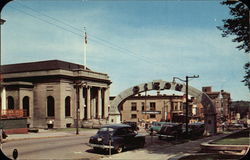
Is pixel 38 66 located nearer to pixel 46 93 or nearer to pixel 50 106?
pixel 46 93

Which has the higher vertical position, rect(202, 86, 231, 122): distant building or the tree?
the tree

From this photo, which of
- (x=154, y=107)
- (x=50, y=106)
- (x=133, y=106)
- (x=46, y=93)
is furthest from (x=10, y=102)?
(x=154, y=107)

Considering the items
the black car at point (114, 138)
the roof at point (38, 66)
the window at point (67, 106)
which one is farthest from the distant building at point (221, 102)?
the black car at point (114, 138)

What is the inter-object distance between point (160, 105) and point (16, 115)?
57719 mm

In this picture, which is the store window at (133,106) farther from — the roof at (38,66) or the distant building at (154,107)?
the roof at (38,66)

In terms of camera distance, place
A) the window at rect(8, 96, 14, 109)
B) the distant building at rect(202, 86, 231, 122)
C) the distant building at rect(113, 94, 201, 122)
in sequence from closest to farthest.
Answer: the window at rect(8, 96, 14, 109) → the distant building at rect(113, 94, 201, 122) → the distant building at rect(202, 86, 231, 122)

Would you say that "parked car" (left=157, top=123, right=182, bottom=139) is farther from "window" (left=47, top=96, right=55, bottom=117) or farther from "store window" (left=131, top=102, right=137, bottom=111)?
"store window" (left=131, top=102, right=137, bottom=111)

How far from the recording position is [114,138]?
20688mm

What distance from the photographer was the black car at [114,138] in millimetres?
20500

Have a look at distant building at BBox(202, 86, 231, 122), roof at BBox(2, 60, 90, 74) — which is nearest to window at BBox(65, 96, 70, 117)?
roof at BBox(2, 60, 90, 74)

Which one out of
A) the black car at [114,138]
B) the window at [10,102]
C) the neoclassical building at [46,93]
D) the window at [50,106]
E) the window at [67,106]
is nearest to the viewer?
the black car at [114,138]

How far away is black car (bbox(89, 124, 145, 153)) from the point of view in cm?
2050

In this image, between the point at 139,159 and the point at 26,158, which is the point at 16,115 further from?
the point at 139,159

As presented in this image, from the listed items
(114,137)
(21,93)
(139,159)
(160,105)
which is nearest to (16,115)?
(21,93)
